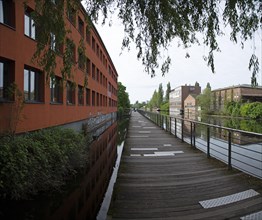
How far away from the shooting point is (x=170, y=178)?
5.86 m

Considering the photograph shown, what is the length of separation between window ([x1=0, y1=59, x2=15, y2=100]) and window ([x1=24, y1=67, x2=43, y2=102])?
46.8 inches

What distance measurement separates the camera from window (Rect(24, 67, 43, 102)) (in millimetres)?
10180

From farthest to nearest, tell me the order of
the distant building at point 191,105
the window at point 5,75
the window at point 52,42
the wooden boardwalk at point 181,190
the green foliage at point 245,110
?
the distant building at point 191,105 → the green foliage at point 245,110 → the window at point 5,75 → the wooden boardwalk at point 181,190 → the window at point 52,42

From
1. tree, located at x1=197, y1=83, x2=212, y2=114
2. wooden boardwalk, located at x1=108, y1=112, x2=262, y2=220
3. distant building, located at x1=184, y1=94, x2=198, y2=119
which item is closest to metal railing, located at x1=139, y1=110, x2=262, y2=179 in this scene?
wooden boardwalk, located at x1=108, y1=112, x2=262, y2=220

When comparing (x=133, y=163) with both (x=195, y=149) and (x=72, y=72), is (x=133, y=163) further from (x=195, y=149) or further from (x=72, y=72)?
(x=72, y=72)

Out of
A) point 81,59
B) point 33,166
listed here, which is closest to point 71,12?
point 81,59

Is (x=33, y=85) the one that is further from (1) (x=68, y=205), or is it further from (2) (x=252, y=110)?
(2) (x=252, y=110)

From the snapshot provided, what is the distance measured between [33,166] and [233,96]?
7655cm

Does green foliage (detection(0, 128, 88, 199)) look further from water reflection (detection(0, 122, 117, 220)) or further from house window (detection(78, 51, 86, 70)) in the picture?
house window (detection(78, 51, 86, 70))

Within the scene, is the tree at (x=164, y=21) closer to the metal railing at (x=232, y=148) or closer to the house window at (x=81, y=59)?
the house window at (x=81, y=59)

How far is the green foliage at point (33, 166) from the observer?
182 inches

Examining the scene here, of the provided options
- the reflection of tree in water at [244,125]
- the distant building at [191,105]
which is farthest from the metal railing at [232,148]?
the distant building at [191,105]

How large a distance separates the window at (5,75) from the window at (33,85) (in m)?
1.19

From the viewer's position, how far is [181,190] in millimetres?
4969
